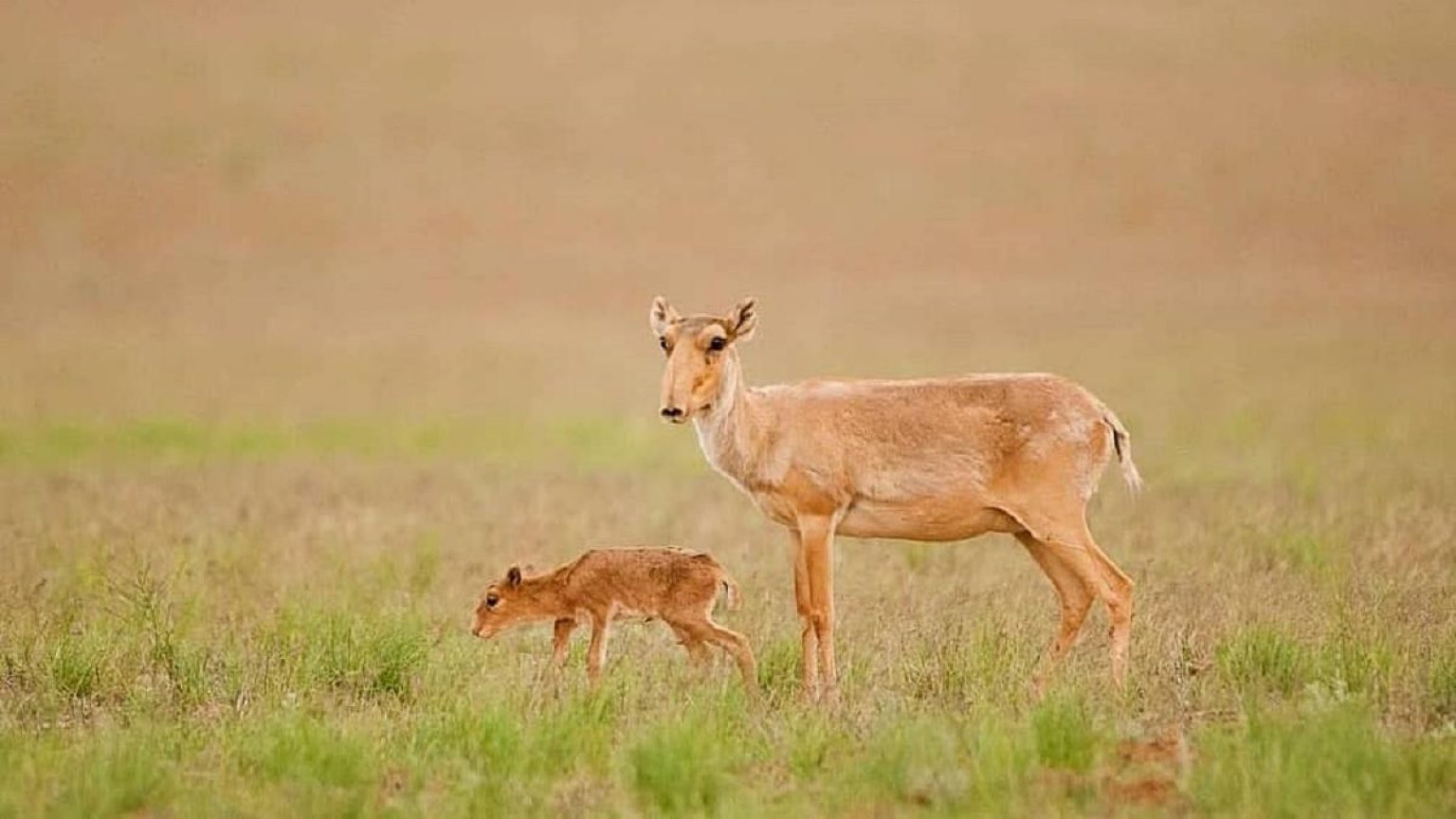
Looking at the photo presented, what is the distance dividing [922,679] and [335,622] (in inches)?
135

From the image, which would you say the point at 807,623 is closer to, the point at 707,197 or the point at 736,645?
the point at 736,645

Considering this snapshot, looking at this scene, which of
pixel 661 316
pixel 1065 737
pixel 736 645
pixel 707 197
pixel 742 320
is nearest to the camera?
pixel 1065 737

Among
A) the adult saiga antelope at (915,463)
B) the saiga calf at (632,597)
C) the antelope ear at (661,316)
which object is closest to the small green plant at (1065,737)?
the adult saiga antelope at (915,463)

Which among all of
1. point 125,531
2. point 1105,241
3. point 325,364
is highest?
point 1105,241

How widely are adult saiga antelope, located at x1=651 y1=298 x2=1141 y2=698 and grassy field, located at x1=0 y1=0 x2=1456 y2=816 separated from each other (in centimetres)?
65

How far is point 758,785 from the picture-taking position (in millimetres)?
9820

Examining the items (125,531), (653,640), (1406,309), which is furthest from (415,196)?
(653,640)

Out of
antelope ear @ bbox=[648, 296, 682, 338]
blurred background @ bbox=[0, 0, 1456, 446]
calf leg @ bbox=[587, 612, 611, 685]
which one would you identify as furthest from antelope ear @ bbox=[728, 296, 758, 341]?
blurred background @ bbox=[0, 0, 1456, 446]

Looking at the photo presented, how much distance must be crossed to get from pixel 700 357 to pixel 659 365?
3550 cm

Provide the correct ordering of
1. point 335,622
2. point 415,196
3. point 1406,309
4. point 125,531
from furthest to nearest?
A: 1. point 415,196
2. point 1406,309
3. point 125,531
4. point 335,622

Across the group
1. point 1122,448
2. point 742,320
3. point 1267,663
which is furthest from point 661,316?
point 1267,663

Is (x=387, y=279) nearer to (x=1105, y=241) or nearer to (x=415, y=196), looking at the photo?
(x=415, y=196)

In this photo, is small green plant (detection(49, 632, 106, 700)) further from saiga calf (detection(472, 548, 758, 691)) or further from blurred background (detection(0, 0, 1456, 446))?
blurred background (detection(0, 0, 1456, 446))

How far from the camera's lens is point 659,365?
4794cm
